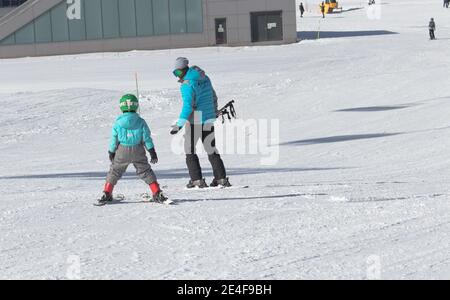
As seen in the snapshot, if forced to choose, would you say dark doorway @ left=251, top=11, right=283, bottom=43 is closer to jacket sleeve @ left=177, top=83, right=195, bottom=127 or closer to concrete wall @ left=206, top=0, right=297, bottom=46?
concrete wall @ left=206, top=0, right=297, bottom=46

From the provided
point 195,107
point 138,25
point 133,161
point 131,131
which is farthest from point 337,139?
point 138,25

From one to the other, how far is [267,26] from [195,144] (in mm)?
45786

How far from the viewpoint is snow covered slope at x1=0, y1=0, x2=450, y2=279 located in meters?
7.00

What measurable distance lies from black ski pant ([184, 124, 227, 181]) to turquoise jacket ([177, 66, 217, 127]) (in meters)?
0.10

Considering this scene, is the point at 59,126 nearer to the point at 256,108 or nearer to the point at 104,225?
the point at 256,108

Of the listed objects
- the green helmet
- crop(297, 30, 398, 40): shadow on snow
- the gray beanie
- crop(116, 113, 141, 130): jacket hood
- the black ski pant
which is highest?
the gray beanie

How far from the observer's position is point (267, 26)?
5603cm

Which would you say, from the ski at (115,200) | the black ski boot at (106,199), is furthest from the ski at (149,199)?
the black ski boot at (106,199)

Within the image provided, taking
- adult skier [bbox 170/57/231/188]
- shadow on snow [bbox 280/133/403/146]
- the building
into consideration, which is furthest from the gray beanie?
the building

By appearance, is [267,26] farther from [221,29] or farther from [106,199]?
[106,199]

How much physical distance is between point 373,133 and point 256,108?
6.63 metres

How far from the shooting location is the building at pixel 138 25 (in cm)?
5497

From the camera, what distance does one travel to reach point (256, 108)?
26.1m
